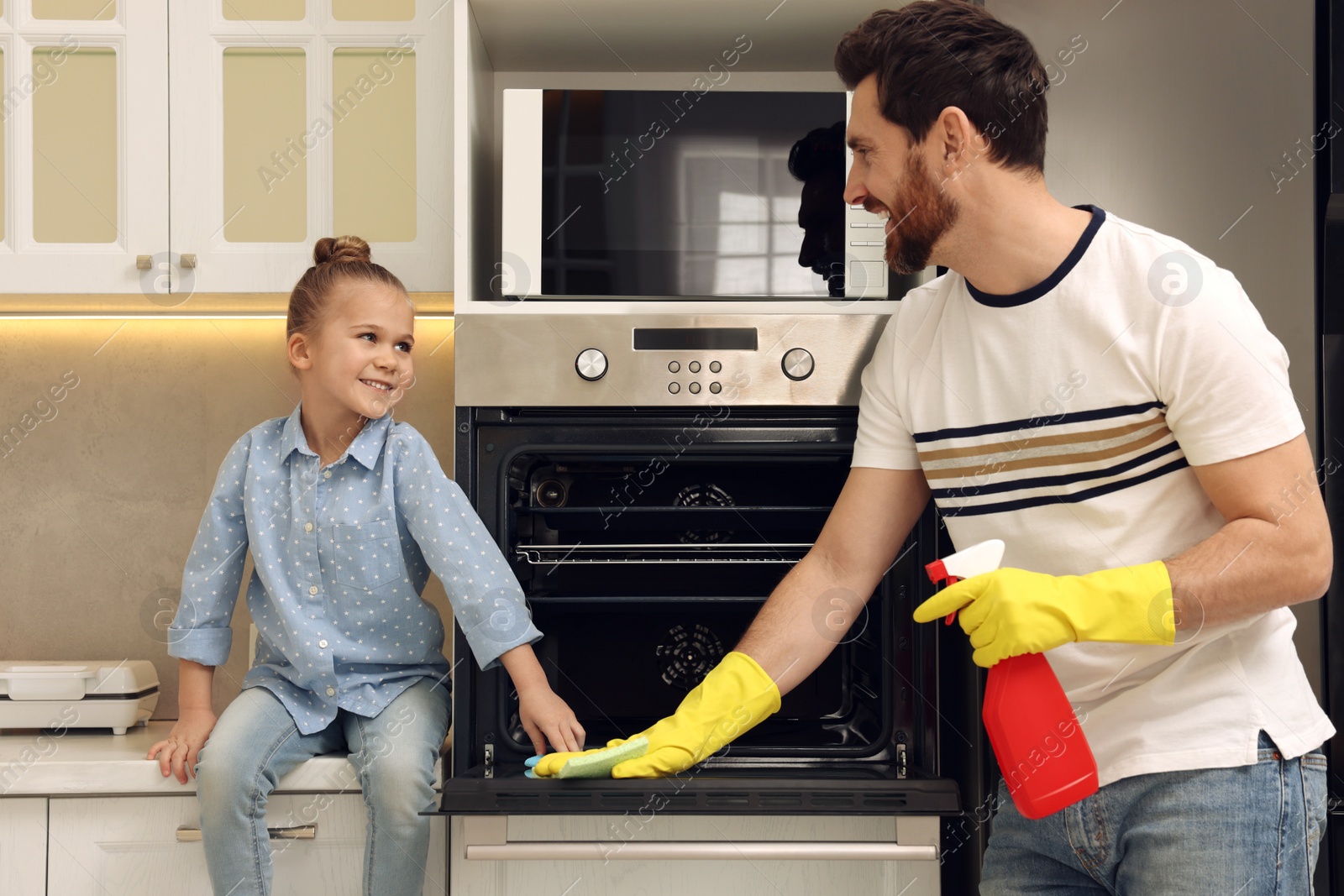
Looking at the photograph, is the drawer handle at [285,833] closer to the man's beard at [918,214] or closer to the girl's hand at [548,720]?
the girl's hand at [548,720]

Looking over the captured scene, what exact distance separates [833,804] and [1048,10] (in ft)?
3.43

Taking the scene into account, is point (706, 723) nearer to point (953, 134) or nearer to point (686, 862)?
point (686, 862)

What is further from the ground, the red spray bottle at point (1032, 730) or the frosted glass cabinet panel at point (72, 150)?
the frosted glass cabinet panel at point (72, 150)

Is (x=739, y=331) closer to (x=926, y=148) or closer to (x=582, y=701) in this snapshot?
(x=926, y=148)

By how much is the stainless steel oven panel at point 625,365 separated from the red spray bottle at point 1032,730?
0.36 metres

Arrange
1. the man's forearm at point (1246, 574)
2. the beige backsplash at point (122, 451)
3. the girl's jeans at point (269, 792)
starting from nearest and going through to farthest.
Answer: the man's forearm at point (1246, 574) → the girl's jeans at point (269, 792) → the beige backsplash at point (122, 451)

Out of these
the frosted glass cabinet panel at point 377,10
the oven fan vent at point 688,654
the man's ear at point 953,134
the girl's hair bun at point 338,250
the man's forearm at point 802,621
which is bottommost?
the oven fan vent at point 688,654

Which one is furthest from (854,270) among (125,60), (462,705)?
(125,60)

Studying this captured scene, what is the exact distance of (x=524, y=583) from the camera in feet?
4.37

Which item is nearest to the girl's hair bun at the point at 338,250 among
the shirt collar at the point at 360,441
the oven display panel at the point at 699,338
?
Answer: the shirt collar at the point at 360,441

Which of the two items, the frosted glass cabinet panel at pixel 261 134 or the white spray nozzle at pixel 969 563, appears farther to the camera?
the frosted glass cabinet panel at pixel 261 134

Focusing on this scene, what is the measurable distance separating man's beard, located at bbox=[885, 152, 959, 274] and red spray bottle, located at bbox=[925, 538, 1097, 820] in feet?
1.13

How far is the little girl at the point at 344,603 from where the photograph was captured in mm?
1198

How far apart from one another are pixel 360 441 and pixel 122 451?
749 mm
